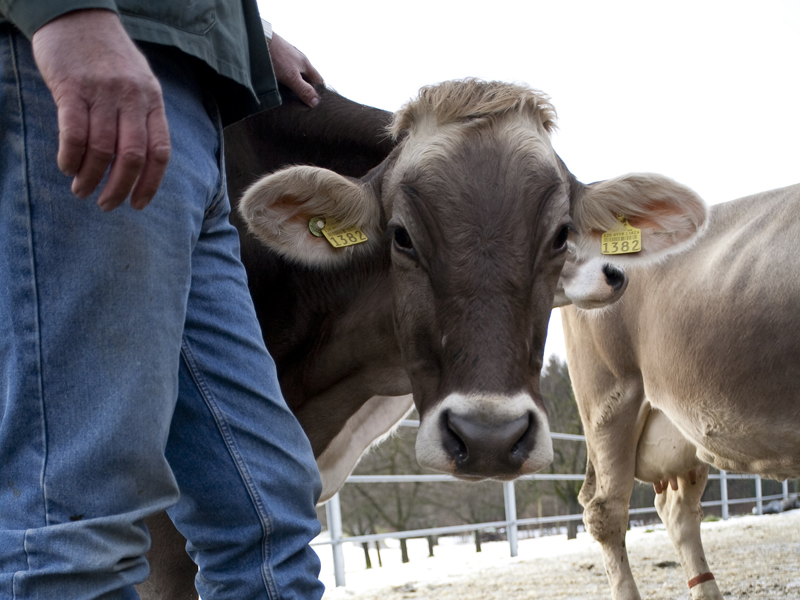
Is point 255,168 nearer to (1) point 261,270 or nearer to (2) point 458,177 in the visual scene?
(1) point 261,270

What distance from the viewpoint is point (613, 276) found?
307 cm

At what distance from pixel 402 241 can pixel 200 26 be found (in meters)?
1.20

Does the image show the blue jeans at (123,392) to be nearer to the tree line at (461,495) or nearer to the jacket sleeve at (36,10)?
the jacket sleeve at (36,10)

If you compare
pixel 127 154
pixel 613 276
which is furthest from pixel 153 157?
pixel 613 276

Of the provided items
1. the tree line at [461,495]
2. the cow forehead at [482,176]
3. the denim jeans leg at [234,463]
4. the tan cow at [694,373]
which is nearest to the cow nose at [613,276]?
the cow forehead at [482,176]

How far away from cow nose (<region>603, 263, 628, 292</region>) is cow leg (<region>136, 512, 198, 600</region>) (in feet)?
5.95

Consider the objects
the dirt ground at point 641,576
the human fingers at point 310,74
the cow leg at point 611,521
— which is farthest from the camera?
the dirt ground at point 641,576

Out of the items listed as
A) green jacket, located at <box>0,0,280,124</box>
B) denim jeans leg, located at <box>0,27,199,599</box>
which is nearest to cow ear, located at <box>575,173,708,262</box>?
green jacket, located at <box>0,0,280,124</box>

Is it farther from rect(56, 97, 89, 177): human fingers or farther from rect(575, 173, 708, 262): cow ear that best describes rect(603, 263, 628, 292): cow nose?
rect(56, 97, 89, 177): human fingers

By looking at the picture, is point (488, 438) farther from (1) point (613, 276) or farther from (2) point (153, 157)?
(1) point (613, 276)

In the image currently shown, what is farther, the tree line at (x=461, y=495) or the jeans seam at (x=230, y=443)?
the tree line at (x=461, y=495)

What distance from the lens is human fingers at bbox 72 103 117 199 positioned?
3.38 feet

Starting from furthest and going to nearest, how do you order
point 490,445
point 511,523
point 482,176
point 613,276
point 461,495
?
1. point 461,495
2. point 511,523
3. point 613,276
4. point 482,176
5. point 490,445

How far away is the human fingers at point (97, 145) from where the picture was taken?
3.38 feet
